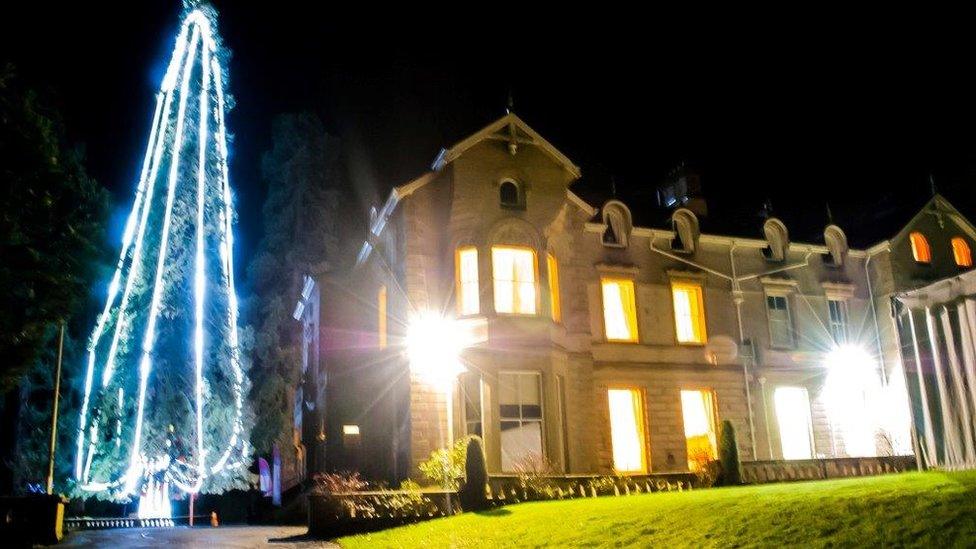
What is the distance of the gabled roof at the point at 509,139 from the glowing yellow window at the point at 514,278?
3.38 metres

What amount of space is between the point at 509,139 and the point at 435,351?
294 inches

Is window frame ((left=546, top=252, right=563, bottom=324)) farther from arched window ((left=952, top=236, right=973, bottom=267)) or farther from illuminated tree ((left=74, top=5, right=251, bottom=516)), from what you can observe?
arched window ((left=952, top=236, right=973, bottom=267))

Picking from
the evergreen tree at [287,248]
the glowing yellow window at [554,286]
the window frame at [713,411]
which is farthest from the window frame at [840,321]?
the evergreen tree at [287,248]

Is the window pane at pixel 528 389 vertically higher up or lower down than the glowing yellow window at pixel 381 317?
lower down

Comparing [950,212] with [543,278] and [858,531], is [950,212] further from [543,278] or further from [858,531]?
[858,531]

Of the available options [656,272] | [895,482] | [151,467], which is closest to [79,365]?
[151,467]

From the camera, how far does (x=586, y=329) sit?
87.5ft

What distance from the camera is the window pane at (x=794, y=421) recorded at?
95.5 feet

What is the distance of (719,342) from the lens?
29.2 m

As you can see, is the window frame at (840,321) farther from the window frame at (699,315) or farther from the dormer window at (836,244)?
the window frame at (699,315)

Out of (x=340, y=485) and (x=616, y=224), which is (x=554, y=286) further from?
(x=340, y=485)

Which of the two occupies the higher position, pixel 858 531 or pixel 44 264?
pixel 44 264

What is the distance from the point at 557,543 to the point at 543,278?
491 inches

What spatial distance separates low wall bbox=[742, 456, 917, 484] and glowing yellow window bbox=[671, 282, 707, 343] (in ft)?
22.8
